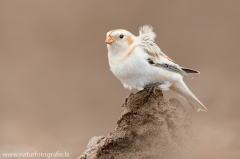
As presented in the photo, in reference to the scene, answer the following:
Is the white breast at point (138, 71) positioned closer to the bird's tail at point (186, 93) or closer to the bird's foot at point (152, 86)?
the bird's foot at point (152, 86)

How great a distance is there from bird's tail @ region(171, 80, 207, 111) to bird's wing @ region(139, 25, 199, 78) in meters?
0.23

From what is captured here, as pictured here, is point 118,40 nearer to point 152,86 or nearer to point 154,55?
point 154,55

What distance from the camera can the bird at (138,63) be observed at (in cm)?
524

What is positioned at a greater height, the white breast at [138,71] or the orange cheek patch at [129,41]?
the orange cheek patch at [129,41]

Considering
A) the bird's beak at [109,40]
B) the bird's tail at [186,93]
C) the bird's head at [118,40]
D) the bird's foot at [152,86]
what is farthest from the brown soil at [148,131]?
the bird's beak at [109,40]

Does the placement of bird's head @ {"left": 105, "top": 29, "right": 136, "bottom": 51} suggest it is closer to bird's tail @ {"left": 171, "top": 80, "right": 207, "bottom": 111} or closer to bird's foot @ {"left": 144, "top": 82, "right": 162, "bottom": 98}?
bird's foot @ {"left": 144, "top": 82, "right": 162, "bottom": 98}

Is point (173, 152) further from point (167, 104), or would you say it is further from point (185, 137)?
point (167, 104)

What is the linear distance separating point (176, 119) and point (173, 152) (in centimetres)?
51

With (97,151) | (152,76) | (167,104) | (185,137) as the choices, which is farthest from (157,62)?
(97,151)

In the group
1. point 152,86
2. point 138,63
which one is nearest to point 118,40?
point 138,63

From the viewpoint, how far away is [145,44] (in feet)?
18.4

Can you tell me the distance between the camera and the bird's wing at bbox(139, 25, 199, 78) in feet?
17.8

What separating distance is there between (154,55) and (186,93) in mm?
946

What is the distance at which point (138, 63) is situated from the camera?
205 inches
